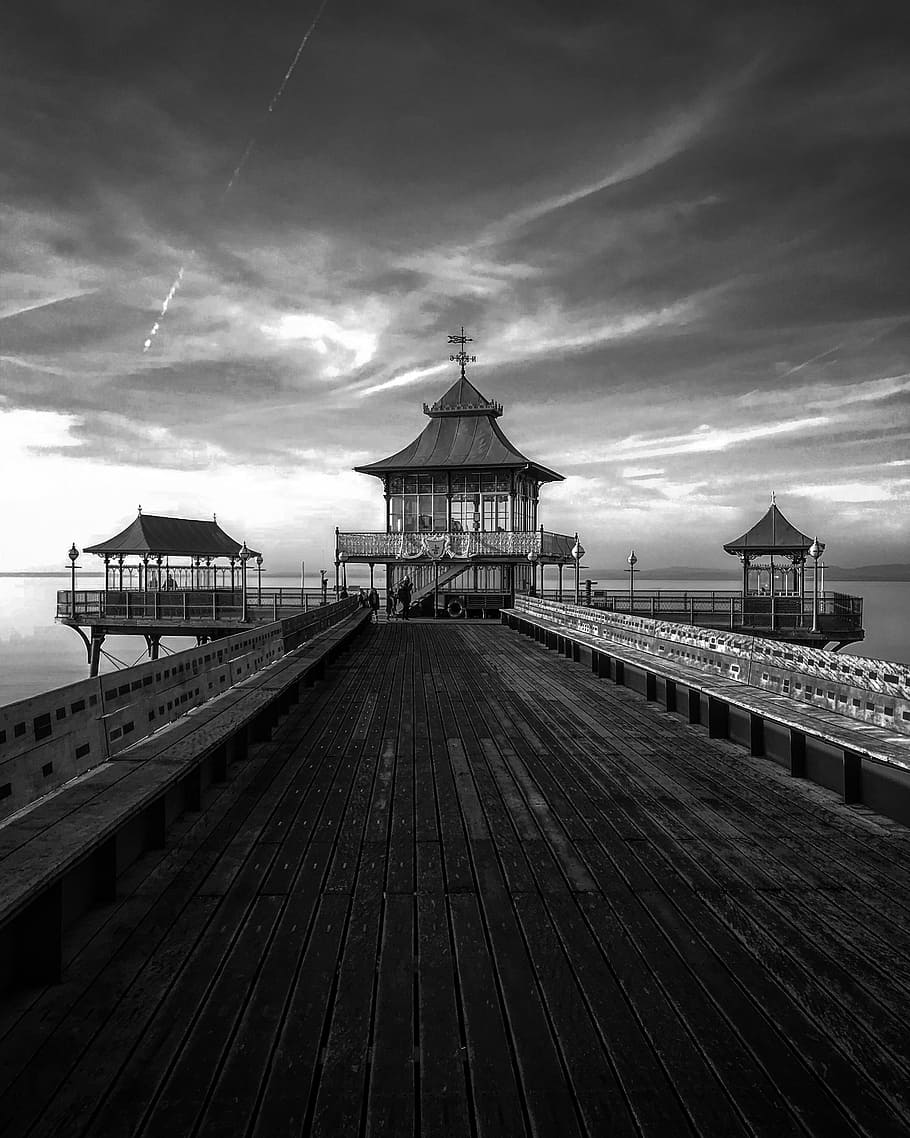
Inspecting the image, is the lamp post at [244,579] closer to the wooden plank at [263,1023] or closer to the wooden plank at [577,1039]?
the wooden plank at [263,1023]

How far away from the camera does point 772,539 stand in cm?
3944

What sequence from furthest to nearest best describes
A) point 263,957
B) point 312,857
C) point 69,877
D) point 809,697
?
point 809,697
point 312,857
point 69,877
point 263,957

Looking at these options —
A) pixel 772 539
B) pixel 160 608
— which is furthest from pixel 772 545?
pixel 160 608

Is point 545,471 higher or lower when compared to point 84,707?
higher

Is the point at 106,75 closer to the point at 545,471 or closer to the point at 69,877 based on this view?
the point at 69,877

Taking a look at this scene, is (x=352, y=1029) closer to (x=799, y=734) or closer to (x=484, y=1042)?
(x=484, y=1042)

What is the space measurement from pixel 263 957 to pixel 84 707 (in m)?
2.19

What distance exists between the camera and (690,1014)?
2.83 m

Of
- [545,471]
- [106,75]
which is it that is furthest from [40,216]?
[545,471]

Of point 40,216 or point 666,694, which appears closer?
point 666,694

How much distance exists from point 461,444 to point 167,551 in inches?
696

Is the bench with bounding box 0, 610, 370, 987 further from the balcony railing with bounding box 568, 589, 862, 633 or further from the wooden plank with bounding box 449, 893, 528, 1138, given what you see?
the balcony railing with bounding box 568, 589, 862, 633

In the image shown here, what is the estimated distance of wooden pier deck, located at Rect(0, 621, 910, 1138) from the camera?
2.33 meters

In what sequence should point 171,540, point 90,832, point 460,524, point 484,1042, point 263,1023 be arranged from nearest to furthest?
point 484,1042 → point 263,1023 → point 90,832 → point 460,524 → point 171,540
